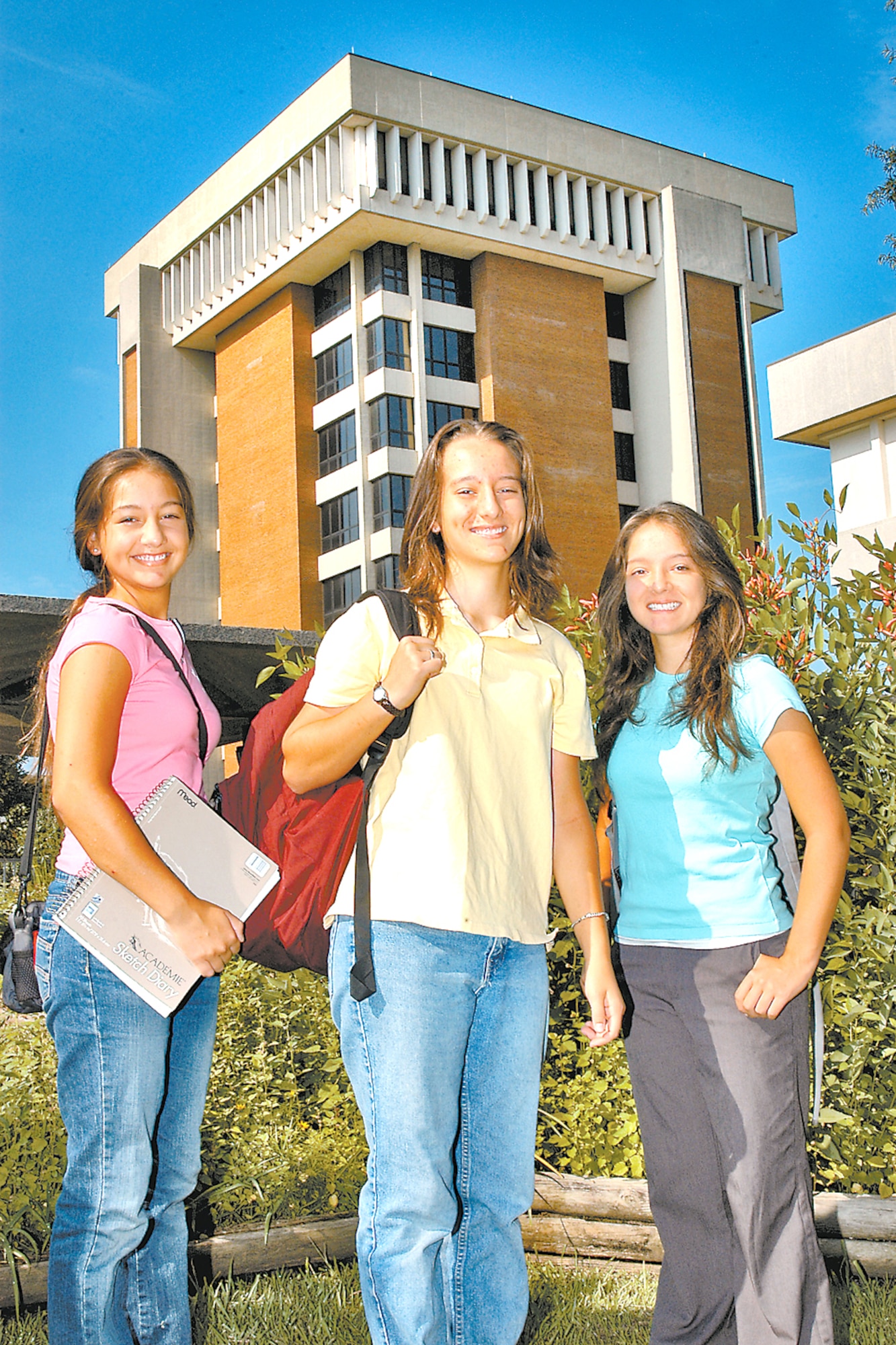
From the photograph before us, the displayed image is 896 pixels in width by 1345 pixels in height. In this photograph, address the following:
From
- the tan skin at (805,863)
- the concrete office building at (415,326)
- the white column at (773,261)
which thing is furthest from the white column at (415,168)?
the tan skin at (805,863)

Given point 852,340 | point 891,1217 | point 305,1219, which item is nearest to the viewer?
point 891,1217

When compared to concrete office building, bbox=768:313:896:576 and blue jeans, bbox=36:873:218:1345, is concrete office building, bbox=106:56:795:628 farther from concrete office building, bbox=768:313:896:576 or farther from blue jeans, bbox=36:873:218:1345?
blue jeans, bbox=36:873:218:1345

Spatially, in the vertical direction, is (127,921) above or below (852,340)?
below

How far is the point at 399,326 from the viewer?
138 feet

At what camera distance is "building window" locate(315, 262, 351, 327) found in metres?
43.8

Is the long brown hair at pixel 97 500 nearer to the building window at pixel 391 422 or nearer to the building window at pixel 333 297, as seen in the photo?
the building window at pixel 391 422

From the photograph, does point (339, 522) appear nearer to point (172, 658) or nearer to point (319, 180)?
point (319, 180)

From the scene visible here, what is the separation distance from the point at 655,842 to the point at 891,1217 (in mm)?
1527

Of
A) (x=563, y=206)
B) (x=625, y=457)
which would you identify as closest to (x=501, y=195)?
(x=563, y=206)

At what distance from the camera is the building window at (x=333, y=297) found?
4381 cm

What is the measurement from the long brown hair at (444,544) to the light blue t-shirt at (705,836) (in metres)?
0.50

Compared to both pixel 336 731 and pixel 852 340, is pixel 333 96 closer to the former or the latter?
pixel 852 340

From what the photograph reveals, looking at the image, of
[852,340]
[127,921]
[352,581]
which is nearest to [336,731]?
[127,921]

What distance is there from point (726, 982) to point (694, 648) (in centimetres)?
84
